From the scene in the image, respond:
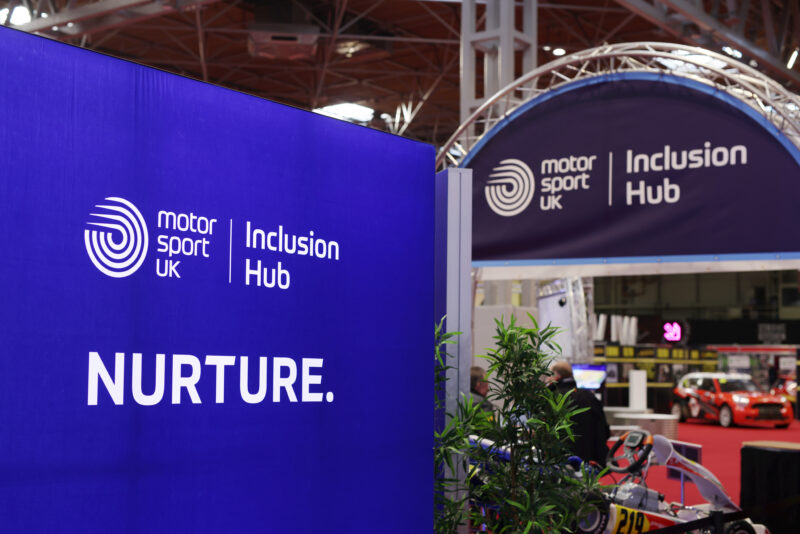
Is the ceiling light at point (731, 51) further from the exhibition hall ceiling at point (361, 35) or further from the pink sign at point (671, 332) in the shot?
the pink sign at point (671, 332)

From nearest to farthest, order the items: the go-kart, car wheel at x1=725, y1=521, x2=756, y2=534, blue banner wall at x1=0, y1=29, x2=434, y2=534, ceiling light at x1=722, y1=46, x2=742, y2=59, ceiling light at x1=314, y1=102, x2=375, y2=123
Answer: blue banner wall at x1=0, y1=29, x2=434, y2=534, the go-kart, car wheel at x1=725, y1=521, x2=756, y2=534, ceiling light at x1=722, y1=46, x2=742, y2=59, ceiling light at x1=314, y1=102, x2=375, y2=123

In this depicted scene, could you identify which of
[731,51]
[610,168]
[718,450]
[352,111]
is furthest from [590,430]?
[352,111]

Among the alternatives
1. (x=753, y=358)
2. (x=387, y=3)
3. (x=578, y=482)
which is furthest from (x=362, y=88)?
(x=578, y=482)

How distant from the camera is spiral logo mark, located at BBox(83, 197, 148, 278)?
2.33 meters

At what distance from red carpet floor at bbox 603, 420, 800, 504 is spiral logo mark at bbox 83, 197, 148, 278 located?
6.61 meters

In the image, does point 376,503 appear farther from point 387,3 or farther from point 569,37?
point 569,37

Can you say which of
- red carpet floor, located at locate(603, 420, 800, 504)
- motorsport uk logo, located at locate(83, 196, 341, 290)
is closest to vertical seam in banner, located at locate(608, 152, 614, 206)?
red carpet floor, located at locate(603, 420, 800, 504)

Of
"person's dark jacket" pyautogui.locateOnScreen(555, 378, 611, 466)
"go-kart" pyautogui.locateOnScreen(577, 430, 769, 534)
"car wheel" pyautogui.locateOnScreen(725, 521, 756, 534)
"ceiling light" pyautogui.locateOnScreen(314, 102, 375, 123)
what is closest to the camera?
"go-kart" pyautogui.locateOnScreen(577, 430, 769, 534)

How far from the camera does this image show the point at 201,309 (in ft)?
8.31

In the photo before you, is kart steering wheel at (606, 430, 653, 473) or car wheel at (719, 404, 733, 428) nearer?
kart steering wheel at (606, 430, 653, 473)

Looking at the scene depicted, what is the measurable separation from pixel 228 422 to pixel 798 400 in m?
27.2

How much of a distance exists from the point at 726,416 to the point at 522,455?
18.4m

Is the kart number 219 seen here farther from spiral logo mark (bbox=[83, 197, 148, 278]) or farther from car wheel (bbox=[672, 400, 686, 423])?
car wheel (bbox=[672, 400, 686, 423])

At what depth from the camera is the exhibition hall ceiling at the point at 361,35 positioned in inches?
602
